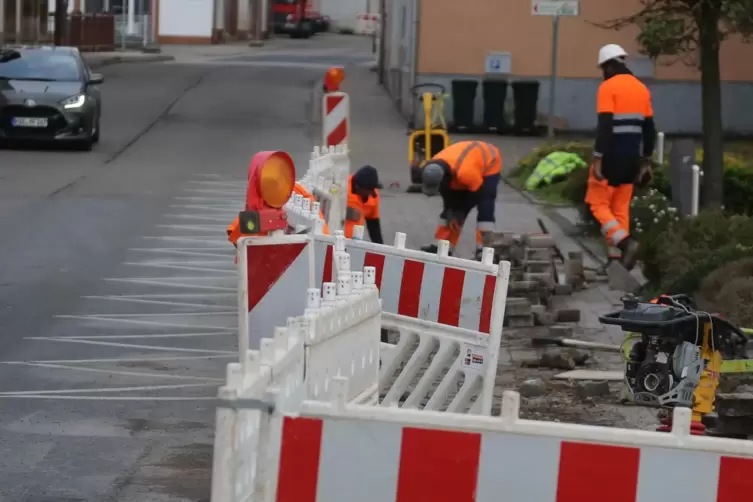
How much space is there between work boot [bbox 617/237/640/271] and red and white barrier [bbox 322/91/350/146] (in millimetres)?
5401

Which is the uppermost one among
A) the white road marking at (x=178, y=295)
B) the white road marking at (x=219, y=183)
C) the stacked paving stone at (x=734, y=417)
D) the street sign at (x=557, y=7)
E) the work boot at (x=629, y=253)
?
the street sign at (x=557, y=7)

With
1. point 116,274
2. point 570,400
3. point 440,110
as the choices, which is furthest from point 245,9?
point 570,400

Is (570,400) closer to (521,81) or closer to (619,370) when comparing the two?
(619,370)

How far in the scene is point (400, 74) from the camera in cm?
3403

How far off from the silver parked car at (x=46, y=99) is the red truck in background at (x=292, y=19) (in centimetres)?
5515

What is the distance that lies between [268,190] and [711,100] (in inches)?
483

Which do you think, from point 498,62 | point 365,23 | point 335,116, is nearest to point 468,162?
point 335,116

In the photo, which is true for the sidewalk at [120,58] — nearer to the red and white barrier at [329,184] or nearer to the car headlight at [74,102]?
the car headlight at [74,102]

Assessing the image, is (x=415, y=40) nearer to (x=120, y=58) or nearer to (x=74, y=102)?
(x=74, y=102)

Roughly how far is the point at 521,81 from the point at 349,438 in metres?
26.0

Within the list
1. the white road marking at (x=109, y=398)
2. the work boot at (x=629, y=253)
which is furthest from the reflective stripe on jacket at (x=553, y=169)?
the white road marking at (x=109, y=398)

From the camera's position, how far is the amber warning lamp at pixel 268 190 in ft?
22.2

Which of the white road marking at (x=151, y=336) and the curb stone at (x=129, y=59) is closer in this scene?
the white road marking at (x=151, y=336)

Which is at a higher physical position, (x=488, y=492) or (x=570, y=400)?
(x=488, y=492)
